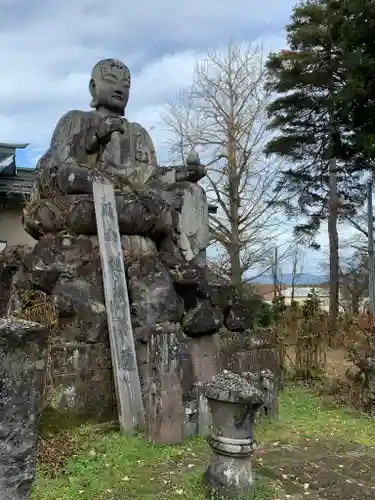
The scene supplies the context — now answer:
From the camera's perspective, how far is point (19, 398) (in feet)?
6.99

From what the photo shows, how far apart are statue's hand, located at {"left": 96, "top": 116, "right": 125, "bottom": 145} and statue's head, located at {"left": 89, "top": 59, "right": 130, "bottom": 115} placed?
0.60 m

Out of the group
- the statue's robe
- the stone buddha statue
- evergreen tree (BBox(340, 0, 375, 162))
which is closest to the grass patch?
the stone buddha statue

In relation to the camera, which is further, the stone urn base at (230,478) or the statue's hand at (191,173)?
the statue's hand at (191,173)

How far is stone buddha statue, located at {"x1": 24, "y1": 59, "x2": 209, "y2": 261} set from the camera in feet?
17.9

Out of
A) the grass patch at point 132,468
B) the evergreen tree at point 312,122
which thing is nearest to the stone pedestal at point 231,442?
the grass patch at point 132,468

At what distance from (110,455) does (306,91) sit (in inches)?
598

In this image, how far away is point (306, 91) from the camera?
674 inches

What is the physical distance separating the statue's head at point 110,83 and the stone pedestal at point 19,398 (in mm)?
4502

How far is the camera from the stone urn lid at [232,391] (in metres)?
3.51

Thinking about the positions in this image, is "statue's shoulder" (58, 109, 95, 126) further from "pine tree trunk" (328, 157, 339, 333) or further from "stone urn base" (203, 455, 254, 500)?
"pine tree trunk" (328, 157, 339, 333)

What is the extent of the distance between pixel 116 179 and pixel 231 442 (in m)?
3.32

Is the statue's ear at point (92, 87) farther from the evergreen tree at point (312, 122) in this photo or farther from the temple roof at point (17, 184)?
the evergreen tree at point (312, 122)

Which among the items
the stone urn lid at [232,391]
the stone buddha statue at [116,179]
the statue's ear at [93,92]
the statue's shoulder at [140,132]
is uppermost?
the statue's ear at [93,92]

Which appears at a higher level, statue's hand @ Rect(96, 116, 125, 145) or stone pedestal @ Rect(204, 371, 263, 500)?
statue's hand @ Rect(96, 116, 125, 145)
